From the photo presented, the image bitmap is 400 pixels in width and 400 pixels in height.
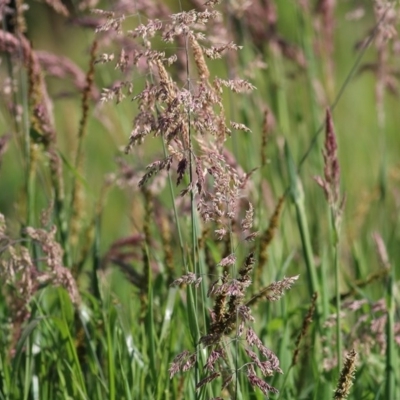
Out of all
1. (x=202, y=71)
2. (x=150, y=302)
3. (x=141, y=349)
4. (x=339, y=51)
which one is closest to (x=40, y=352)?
(x=141, y=349)

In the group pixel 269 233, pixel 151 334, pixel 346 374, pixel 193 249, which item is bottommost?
pixel 346 374

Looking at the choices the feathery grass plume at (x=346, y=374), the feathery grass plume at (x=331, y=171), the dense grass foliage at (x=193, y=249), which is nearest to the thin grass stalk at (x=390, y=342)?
the dense grass foliage at (x=193, y=249)

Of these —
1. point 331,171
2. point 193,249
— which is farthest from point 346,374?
point 331,171

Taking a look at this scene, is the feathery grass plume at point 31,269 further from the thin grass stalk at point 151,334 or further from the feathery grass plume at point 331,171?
the feathery grass plume at point 331,171

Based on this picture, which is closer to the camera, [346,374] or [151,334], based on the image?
[346,374]

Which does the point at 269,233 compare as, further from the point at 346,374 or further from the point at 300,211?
the point at 346,374

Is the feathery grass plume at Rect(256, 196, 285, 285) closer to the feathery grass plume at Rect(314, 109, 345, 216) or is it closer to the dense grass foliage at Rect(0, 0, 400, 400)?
the dense grass foliage at Rect(0, 0, 400, 400)

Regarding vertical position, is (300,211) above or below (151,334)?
above

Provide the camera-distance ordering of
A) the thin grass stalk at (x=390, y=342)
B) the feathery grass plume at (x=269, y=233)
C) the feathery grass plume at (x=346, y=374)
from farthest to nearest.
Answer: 1. the feathery grass plume at (x=269, y=233)
2. the thin grass stalk at (x=390, y=342)
3. the feathery grass plume at (x=346, y=374)

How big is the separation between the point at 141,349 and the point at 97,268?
222 millimetres

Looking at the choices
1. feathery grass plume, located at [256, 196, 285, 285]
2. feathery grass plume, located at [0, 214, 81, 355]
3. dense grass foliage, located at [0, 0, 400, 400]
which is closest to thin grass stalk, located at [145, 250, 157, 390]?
dense grass foliage, located at [0, 0, 400, 400]

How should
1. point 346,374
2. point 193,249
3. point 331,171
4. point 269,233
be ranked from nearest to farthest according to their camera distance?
point 346,374, point 193,249, point 331,171, point 269,233

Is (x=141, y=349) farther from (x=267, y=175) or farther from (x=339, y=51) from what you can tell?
(x=339, y=51)

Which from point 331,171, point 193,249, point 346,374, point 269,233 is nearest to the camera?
point 346,374
